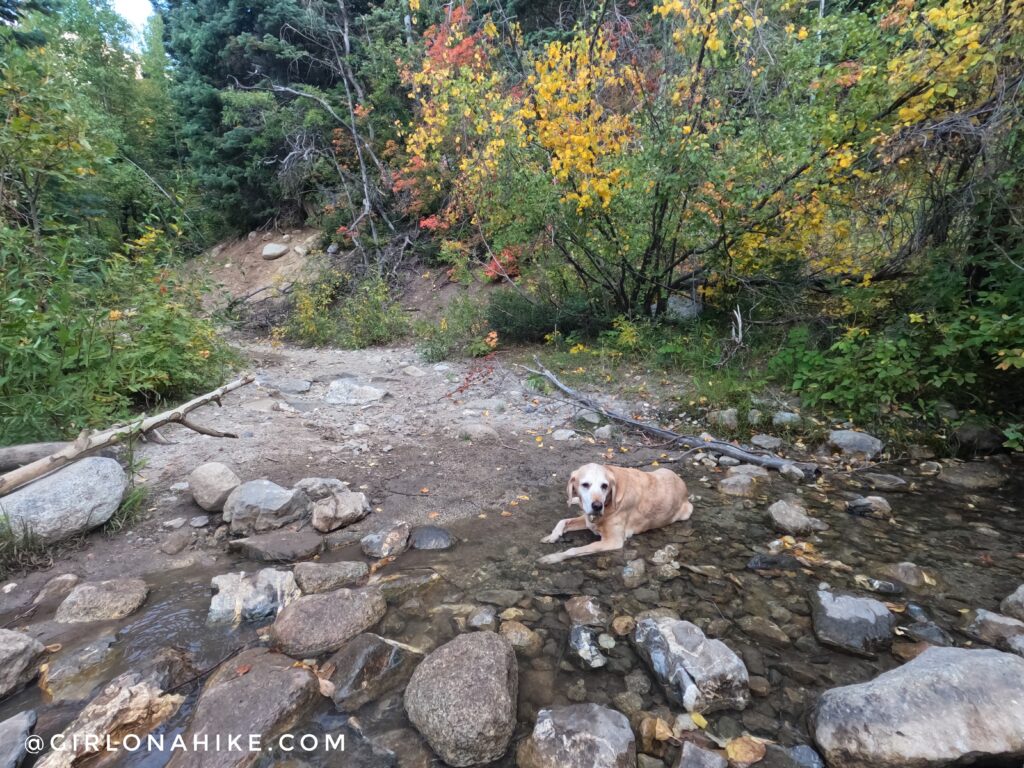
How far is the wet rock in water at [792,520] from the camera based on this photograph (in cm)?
388

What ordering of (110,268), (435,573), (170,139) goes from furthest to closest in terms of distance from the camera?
1. (170,139)
2. (110,268)
3. (435,573)

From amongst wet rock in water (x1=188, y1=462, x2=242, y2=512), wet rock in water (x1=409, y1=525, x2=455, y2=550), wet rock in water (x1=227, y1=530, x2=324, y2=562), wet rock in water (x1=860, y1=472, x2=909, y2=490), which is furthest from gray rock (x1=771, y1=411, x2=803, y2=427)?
wet rock in water (x1=188, y1=462, x2=242, y2=512)

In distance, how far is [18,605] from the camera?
3.08 meters

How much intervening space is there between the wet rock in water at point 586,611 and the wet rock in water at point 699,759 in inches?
35.5

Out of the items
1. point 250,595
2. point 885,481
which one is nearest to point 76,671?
point 250,595

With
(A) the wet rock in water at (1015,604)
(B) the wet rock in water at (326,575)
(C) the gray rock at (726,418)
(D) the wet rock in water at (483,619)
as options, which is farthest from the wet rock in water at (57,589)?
(C) the gray rock at (726,418)

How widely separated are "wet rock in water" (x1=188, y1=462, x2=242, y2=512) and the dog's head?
10.1 ft

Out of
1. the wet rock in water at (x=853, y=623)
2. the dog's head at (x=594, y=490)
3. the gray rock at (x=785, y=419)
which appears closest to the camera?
the wet rock in water at (x=853, y=623)

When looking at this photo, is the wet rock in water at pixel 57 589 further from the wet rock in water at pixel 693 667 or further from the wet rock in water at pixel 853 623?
the wet rock in water at pixel 853 623

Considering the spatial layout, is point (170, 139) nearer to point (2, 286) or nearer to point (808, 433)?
point (2, 286)

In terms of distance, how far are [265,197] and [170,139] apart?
6638mm

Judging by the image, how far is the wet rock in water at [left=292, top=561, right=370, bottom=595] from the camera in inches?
128

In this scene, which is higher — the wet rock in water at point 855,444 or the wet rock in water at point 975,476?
the wet rock in water at point 855,444

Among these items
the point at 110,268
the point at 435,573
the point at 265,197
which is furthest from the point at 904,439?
the point at 265,197
